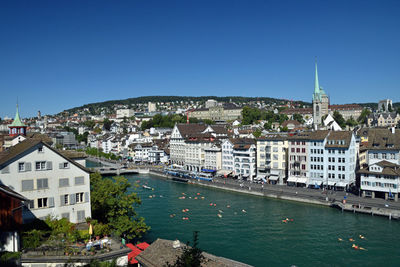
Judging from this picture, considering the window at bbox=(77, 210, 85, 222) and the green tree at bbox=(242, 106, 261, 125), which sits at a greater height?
the green tree at bbox=(242, 106, 261, 125)

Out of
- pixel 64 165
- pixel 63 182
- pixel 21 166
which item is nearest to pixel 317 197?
pixel 63 182

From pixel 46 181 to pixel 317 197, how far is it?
133 feet

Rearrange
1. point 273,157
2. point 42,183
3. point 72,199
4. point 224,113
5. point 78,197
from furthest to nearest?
point 224,113, point 273,157, point 78,197, point 72,199, point 42,183

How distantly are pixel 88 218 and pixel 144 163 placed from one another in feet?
284

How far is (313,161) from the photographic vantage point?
61406 mm

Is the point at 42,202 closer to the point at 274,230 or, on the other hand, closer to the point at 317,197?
the point at 274,230

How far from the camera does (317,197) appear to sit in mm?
52844

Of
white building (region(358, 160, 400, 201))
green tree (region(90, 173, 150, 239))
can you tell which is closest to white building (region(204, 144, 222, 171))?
white building (region(358, 160, 400, 201))

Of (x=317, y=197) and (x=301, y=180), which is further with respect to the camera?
(x=301, y=180)

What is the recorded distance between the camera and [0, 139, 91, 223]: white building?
22547 mm

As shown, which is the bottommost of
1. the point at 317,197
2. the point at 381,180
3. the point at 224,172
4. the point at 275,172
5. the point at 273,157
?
the point at 317,197

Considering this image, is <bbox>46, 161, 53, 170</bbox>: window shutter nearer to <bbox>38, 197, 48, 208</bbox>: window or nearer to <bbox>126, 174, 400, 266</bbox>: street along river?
<bbox>38, 197, 48, 208</bbox>: window

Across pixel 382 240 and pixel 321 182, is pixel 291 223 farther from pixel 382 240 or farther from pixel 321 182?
pixel 321 182

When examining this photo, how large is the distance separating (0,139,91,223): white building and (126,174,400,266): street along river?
1430 centimetres
